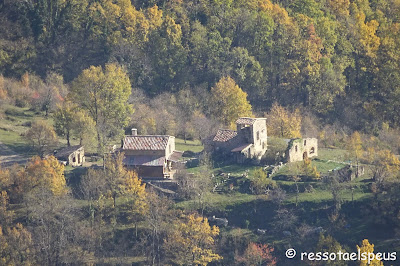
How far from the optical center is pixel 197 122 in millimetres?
101000

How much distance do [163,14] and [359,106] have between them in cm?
2695

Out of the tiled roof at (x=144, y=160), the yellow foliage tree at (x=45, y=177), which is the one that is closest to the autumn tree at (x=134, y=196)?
the tiled roof at (x=144, y=160)

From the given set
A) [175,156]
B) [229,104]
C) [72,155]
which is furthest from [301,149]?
[72,155]

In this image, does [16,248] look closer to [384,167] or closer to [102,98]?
[102,98]

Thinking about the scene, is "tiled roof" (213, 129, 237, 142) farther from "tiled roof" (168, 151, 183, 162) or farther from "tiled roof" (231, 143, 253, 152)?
"tiled roof" (168, 151, 183, 162)

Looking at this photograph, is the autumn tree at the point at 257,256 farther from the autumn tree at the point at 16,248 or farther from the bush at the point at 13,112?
the bush at the point at 13,112

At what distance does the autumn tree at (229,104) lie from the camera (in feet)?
332

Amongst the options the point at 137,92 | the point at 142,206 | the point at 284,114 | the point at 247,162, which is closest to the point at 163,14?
the point at 137,92

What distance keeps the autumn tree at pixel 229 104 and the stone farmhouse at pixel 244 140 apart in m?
9.36

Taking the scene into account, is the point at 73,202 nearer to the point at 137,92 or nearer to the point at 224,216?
the point at 224,216

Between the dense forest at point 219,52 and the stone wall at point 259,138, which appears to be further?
the dense forest at point 219,52

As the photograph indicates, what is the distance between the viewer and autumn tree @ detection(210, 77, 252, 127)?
10131cm

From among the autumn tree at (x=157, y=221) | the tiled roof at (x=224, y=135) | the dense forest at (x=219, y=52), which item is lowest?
the autumn tree at (x=157, y=221)

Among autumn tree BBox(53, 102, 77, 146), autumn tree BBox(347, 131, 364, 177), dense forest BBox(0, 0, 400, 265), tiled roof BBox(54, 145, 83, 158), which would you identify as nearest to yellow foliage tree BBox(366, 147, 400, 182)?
dense forest BBox(0, 0, 400, 265)
